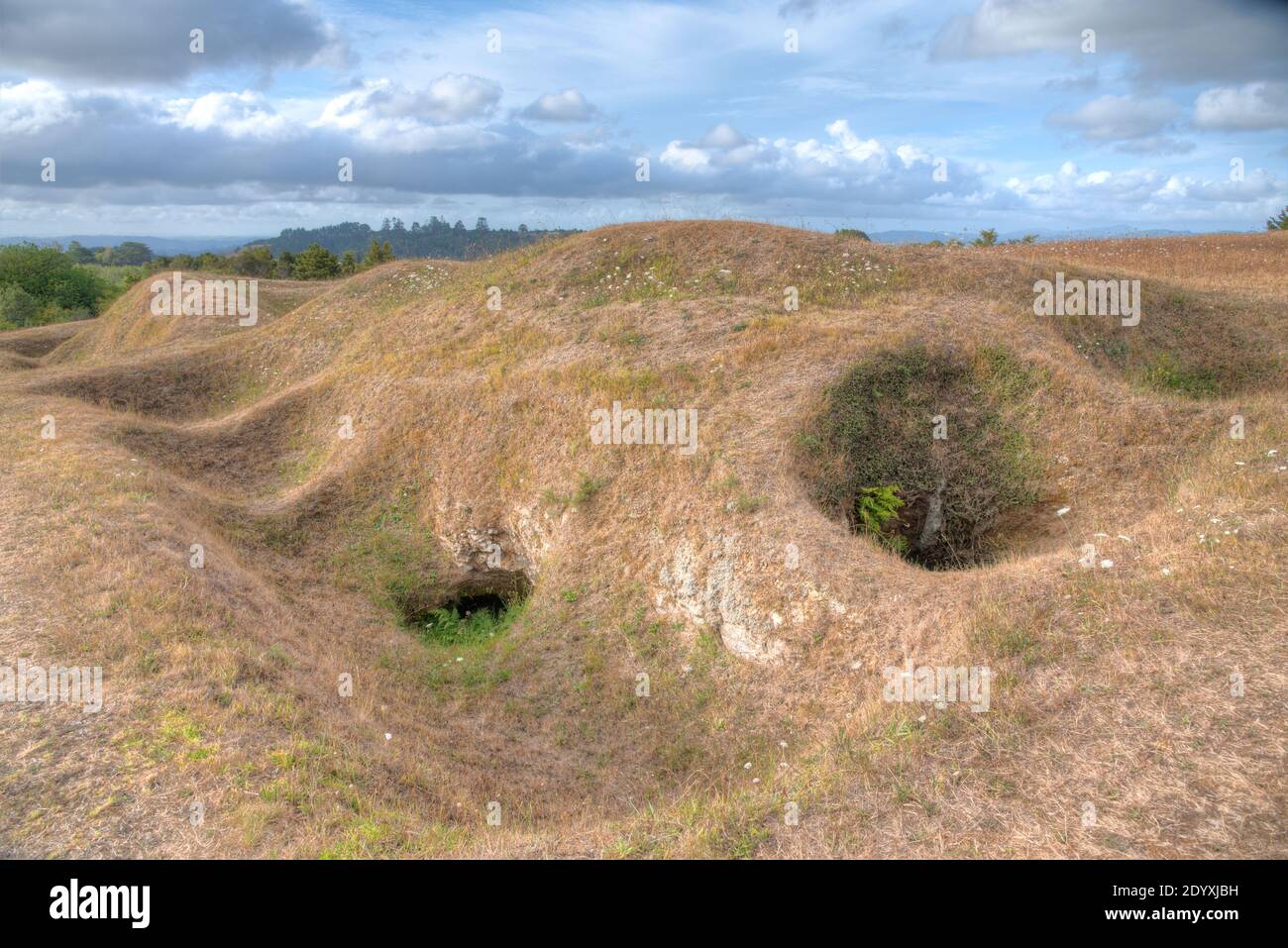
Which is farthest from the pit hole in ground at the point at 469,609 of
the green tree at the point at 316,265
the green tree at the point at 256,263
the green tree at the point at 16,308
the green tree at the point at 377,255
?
the green tree at the point at 16,308

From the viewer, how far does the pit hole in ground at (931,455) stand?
1323 centimetres

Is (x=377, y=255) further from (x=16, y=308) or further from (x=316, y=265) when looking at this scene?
(x=16, y=308)

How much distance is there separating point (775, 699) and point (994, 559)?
5162 mm

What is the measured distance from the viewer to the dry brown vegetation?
22.7 feet

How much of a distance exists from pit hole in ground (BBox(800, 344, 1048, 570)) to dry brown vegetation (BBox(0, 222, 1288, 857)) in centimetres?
31

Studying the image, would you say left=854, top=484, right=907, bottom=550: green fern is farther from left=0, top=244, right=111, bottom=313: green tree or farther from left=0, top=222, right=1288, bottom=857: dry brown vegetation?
left=0, top=244, right=111, bottom=313: green tree

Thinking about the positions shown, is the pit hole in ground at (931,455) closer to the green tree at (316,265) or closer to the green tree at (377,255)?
the green tree at (377,255)

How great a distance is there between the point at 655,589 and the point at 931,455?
5841 millimetres

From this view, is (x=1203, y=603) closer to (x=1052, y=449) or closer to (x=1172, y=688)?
(x=1172, y=688)

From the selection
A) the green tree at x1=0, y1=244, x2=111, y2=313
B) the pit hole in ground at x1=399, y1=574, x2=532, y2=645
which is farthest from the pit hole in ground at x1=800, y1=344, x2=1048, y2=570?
the green tree at x1=0, y1=244, x2=111, y2=313

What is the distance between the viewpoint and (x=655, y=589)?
12.5m

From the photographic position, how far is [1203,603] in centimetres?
805

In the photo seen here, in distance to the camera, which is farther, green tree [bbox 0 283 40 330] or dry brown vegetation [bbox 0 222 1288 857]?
green tree [bbox 0 283 40 330]
